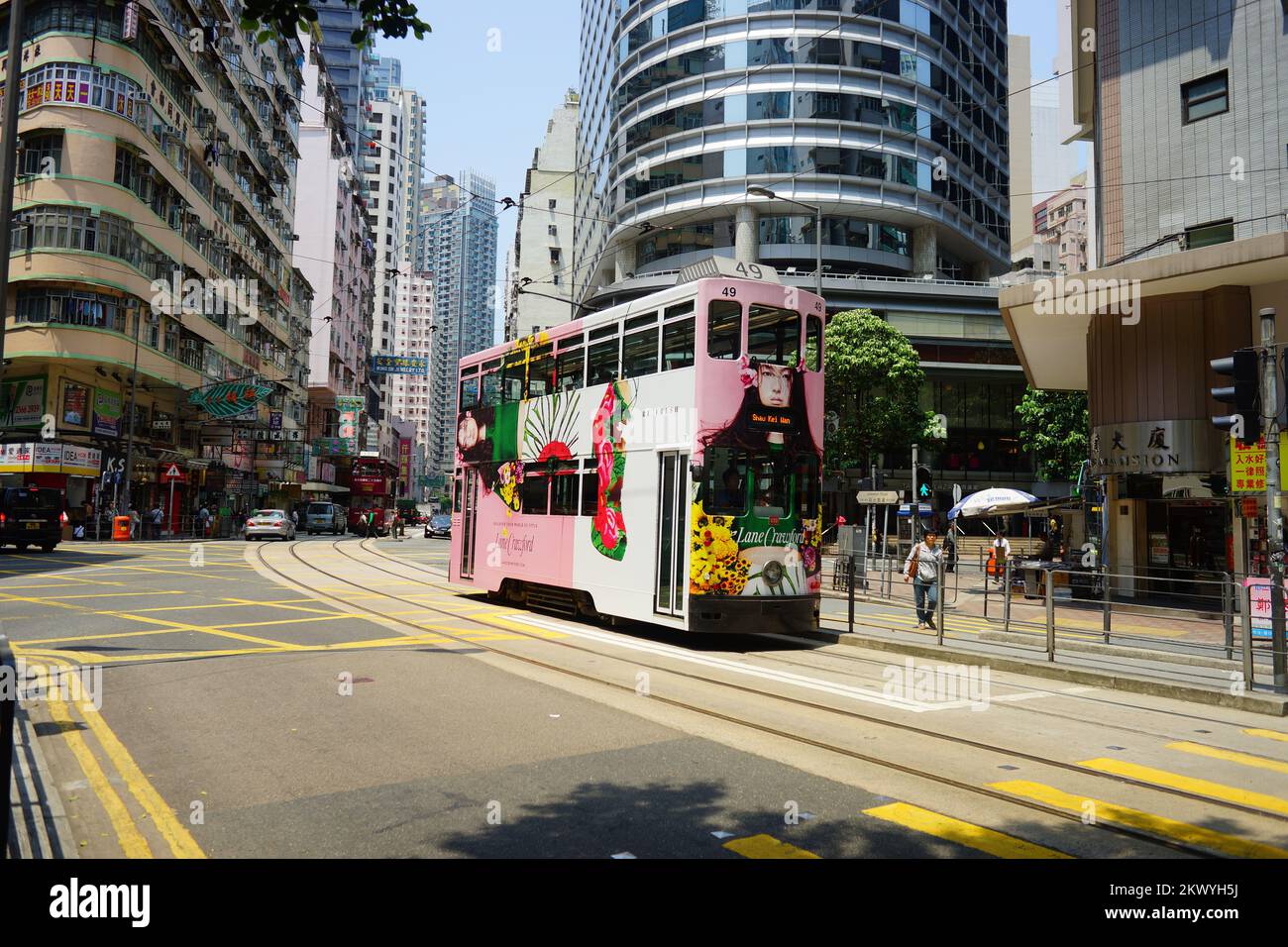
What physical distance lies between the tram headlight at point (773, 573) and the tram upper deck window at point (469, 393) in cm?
787

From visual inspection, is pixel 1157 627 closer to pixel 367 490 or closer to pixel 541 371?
pixel 541 371

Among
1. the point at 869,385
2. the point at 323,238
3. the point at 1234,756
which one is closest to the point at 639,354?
the point at 1234,756

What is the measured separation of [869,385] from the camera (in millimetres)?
41312

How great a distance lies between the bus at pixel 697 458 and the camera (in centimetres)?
1162

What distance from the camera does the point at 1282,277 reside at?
1706 cm

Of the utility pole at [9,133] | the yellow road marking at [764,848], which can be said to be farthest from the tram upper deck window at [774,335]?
the utility pole at [9,133]

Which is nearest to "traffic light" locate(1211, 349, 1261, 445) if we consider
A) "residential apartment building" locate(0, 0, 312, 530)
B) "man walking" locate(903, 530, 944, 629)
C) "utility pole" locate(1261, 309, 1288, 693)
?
"utility pole" locate(1261, 309, 1288, 693)

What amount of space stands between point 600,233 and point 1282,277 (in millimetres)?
51160

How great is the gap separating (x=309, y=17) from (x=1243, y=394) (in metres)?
9.19

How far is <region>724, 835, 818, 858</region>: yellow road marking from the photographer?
444 centimetres

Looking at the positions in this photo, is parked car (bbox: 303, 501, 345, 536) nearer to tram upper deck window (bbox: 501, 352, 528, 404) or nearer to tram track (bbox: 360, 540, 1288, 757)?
tram upper deck window (bbox: 501, 352, 528, 404)

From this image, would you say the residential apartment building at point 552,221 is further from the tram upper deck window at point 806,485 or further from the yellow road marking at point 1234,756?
the yellow road marking at point 1234,756
